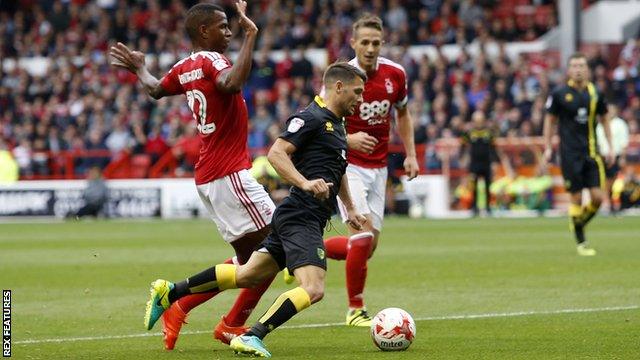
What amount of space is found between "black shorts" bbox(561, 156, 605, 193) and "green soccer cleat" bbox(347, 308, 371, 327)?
7.01 m

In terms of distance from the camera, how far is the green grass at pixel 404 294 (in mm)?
9125

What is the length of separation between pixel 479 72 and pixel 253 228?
2543cm

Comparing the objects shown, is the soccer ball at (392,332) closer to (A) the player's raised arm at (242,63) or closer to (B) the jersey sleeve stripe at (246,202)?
(B) the jersey sleeve stripe at (246,202)

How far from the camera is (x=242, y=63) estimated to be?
28.5 ft

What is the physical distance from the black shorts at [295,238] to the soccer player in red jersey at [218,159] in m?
0.43

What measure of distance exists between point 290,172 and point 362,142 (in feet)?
4.03

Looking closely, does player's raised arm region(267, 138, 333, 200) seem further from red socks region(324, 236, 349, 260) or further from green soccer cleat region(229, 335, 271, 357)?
red socks region(324, 236, 349, 260)

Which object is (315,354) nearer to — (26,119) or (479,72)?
(479,72)

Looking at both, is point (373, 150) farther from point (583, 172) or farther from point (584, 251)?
point (584, 251)

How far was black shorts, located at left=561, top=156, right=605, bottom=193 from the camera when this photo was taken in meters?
17.0

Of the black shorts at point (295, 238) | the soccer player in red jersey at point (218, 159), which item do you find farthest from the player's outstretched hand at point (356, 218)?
the soccer player in red jersey at point (218, 159)

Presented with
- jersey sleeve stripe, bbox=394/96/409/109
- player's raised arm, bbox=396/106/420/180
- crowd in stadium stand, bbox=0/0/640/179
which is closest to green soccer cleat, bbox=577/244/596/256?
player's raised arm, bbox=396/106/420/180

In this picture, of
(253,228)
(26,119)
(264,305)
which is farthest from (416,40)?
(253,228)

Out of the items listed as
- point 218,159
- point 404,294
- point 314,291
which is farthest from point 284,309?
point 404,294
